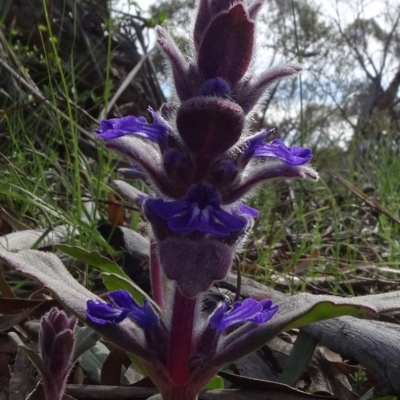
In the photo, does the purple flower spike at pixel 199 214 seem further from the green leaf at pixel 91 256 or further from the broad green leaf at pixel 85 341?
the green leaf at pixel 91 256

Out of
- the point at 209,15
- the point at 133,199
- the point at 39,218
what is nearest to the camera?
the point at 209,15

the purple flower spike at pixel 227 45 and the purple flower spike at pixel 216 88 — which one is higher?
the purple flower spike at pixel 227 45

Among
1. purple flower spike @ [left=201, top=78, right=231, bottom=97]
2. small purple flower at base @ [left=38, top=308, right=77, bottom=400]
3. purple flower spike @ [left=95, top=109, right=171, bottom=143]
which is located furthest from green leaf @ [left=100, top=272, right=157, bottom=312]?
purple flower spike @ [left=201, top=78, right=231, bottom=97]

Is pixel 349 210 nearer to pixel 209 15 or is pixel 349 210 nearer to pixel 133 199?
pixel 133 199

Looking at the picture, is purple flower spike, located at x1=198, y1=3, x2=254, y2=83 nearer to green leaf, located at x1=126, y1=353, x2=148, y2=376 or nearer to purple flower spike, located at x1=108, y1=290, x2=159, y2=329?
purple flower spike, located at x1=108, y1=290, x2=159, y2=329

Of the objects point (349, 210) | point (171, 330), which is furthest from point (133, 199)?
point (349, 210)

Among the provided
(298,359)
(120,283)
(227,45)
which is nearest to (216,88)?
(227,45)

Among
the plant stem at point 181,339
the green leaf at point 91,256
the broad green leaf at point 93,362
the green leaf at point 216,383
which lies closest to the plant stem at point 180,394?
the plant stem at point 181,339
